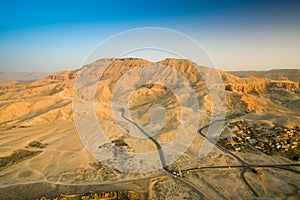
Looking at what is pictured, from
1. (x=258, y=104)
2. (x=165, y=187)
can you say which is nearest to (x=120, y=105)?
(x=258, y=104)

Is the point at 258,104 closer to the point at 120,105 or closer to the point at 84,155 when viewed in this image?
the point at 120,105

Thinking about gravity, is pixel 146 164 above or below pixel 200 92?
below

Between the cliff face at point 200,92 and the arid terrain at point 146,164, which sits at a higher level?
the cliff face at point 200,92

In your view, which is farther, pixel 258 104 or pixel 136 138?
pixel 258 104

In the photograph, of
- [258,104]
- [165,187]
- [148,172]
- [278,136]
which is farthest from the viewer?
[258,104]

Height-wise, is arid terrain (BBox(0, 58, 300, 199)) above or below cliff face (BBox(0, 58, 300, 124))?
below

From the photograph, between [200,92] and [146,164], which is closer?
[146,164]

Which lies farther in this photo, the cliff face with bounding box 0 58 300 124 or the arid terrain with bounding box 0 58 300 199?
the cliff face with bounding box 0 58 300 124

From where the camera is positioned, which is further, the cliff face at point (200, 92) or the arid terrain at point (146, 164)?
the cliff face at point (200, 92)

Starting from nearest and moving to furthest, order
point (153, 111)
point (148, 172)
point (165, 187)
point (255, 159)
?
point (165, 187) < point (148, 172) < point (255, 159) < point (153, 111)
